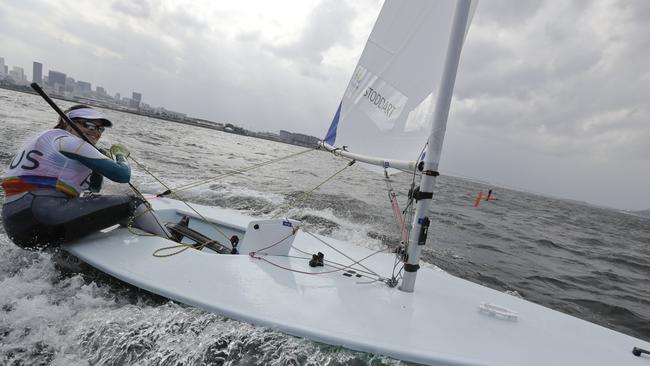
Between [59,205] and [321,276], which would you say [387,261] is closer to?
[321,276]

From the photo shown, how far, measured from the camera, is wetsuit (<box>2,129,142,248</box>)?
2535mm

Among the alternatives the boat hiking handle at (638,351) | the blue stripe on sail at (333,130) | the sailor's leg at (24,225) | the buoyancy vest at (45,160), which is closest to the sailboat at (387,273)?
the boat hiking handle at (638,351)

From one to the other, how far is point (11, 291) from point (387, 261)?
10.2 ft

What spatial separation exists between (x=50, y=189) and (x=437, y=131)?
9.61ft

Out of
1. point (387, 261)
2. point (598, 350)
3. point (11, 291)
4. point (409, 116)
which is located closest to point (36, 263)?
point (11, 291)

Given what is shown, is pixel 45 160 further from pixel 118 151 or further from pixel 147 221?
pixel 147 221

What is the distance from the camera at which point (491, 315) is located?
2.65m

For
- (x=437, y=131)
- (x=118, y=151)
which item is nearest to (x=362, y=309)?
(x=437, y=131)

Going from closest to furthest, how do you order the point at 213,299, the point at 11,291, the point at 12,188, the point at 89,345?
the point at 89,345
the point at 213,299
the point at 11,291
the point at 12,188

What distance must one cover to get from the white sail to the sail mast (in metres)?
0.44

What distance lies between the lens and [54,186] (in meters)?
2.65

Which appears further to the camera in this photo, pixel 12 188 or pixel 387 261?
pixel 387 261

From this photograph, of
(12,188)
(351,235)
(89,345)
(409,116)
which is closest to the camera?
(89,345)

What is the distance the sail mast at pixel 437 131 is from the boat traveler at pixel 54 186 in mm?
2302
